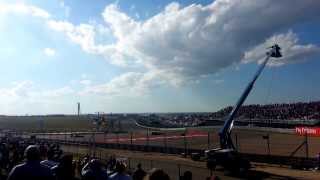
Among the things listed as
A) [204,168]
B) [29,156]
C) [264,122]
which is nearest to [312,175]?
[204,168]

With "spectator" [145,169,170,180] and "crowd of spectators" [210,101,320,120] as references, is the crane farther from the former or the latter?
"crowd of spectators" [210,101,320,120]

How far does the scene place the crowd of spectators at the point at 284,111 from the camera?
8651 centimetres

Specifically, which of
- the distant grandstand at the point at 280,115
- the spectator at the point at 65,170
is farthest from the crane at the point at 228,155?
the distant grandstand at the point at 280,115

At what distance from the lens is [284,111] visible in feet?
314

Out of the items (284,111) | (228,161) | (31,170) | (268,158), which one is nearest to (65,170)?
(31,170)

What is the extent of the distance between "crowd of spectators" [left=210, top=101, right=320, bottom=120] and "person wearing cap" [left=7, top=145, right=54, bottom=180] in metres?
76.7

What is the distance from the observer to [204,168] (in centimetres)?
3897

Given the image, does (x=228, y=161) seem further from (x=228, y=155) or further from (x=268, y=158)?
(x=268, y=158)

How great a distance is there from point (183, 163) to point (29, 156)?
118 ft

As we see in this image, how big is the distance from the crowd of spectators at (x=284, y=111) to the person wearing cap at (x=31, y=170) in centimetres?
7673

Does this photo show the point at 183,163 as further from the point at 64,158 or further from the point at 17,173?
the point at 17,173

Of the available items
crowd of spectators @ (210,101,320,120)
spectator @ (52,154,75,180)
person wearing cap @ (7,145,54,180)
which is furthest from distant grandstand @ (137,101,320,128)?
person wearing cap @ (7,145,54,180)

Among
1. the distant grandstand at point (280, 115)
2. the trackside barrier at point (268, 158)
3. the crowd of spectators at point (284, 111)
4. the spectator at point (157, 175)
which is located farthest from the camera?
the crowd of spectators at point (284, 111)

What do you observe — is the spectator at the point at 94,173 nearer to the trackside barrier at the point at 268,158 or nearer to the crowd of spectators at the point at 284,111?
the trackside barrier at the point at 268,158
